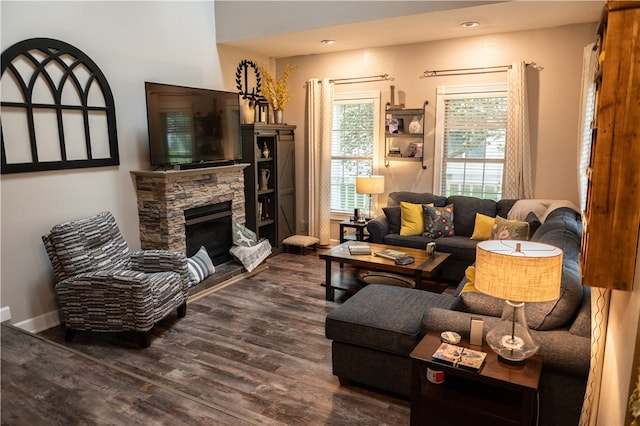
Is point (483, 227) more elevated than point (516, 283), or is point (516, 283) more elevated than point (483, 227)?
point (516, 283)

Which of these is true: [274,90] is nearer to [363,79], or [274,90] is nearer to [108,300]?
[363,79]

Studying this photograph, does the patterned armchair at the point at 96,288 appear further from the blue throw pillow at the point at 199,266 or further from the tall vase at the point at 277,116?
the tall vase at the point at 277,116

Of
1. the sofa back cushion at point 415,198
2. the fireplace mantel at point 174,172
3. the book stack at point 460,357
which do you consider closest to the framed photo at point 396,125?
the sofa back cushion at point 415,198

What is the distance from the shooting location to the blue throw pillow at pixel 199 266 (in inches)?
173

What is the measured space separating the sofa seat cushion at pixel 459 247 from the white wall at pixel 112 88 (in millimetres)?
3158

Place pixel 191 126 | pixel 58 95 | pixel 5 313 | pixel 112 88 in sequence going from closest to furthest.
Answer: pixel 5 313 < pixel 58 95 < pixel 112 88 < pixel 191 126

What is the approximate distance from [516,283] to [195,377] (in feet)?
6.96

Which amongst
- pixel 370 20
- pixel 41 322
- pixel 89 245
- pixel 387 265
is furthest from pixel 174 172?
pixel 370 20

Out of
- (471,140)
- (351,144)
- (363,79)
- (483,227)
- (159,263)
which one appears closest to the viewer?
(159,263)

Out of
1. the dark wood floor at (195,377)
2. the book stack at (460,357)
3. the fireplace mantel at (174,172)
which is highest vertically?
the fireplace mantel at (174,172)

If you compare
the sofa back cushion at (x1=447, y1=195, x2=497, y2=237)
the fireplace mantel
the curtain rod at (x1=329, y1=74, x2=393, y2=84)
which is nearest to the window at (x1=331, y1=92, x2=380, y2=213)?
the curtain rod at (x1=329, y1=74, x2=393, y2=84)

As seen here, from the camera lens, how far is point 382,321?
8.82 ft

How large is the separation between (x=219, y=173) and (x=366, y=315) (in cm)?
285

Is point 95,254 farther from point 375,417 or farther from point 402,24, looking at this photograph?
point 402,24
